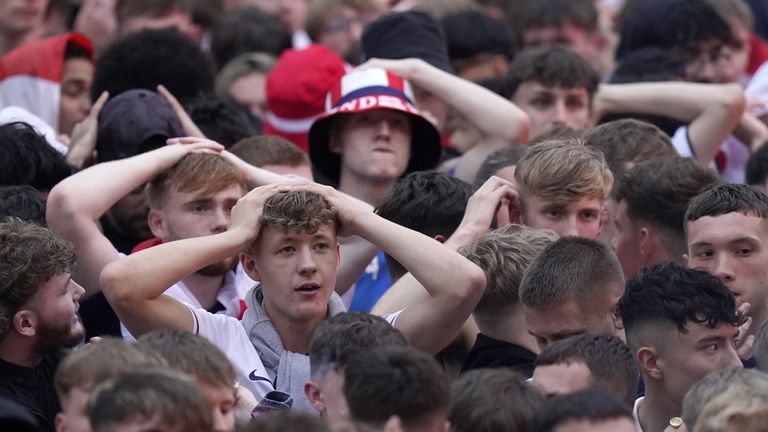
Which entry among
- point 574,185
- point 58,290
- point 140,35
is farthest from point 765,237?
point 140,35

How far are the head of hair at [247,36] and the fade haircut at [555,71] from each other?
101 inches

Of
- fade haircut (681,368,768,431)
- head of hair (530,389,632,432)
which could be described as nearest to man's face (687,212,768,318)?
fade haircut (681,368,768,431)

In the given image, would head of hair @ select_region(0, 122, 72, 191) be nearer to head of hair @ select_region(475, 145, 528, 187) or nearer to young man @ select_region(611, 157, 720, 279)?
head of hair @ select_region(475, 145, 528, 187)

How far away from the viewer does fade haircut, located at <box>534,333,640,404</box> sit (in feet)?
17.3

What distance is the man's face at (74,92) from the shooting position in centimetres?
921

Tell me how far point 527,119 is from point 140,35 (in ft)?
7.02

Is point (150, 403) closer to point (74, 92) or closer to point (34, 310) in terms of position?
point (34, 310)

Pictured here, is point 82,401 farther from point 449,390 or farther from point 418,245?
point 418,245

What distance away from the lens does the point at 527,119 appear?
827cm

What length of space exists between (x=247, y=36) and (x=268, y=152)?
142 inches

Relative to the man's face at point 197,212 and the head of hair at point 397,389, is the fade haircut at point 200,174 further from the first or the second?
the head of hair at point 397,389

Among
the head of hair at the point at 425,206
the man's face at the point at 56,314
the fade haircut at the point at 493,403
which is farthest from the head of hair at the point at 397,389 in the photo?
the head of hair at the point at 425,206

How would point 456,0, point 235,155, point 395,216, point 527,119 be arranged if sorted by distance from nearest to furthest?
1. point 395,216
2. point 235,155
3. point 527,119
4. point 456,0

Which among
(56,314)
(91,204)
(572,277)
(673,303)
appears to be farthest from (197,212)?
(673,303)
